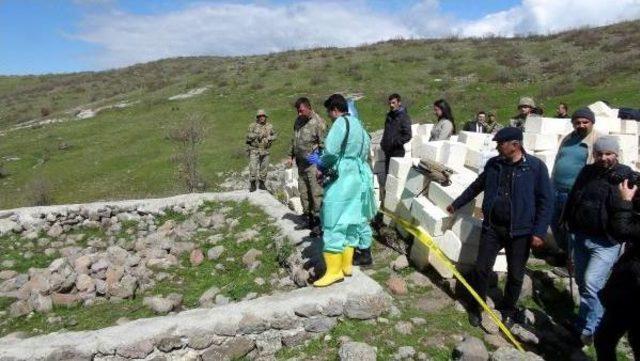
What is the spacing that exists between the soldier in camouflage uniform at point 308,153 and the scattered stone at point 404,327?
2.34 meters

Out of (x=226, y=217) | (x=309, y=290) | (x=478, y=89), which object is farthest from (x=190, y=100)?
(x=309, y=290)

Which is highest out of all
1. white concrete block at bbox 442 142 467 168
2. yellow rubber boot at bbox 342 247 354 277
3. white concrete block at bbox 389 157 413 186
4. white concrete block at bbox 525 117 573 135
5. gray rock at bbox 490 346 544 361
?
white concrete block at bbox 525 117 573 135

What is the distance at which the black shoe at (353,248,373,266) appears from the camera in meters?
6.08

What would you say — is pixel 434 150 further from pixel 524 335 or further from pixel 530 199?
pixel 524 335

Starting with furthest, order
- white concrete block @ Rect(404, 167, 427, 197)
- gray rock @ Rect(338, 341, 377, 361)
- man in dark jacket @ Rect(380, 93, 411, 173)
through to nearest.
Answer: man in dark jacket @ Rect(380, 93, 411, 173) → white concrete block @ Rect(404, 167, 427, 197) → gray rock @ Rect(338, 341, 377, 361)

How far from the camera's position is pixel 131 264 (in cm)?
767

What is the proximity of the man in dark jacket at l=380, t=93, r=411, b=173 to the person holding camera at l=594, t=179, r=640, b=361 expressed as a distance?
377 cm

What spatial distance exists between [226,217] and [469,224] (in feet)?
16.0

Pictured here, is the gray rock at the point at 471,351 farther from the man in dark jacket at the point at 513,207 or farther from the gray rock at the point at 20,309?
the gray rock at the point at 20,309

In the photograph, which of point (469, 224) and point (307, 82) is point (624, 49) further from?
point (469, 224)

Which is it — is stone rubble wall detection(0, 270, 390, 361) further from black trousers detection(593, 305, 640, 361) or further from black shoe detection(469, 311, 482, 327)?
black trousers detection(593, 305, 640, 361)

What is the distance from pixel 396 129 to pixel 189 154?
9.94m

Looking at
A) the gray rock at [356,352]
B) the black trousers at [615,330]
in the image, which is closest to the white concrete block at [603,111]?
the black trousers at [615,330]

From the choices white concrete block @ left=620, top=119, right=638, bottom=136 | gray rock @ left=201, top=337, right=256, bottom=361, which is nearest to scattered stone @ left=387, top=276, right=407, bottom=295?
gray rock @ left=201, top=337, right=256, bottom=361
